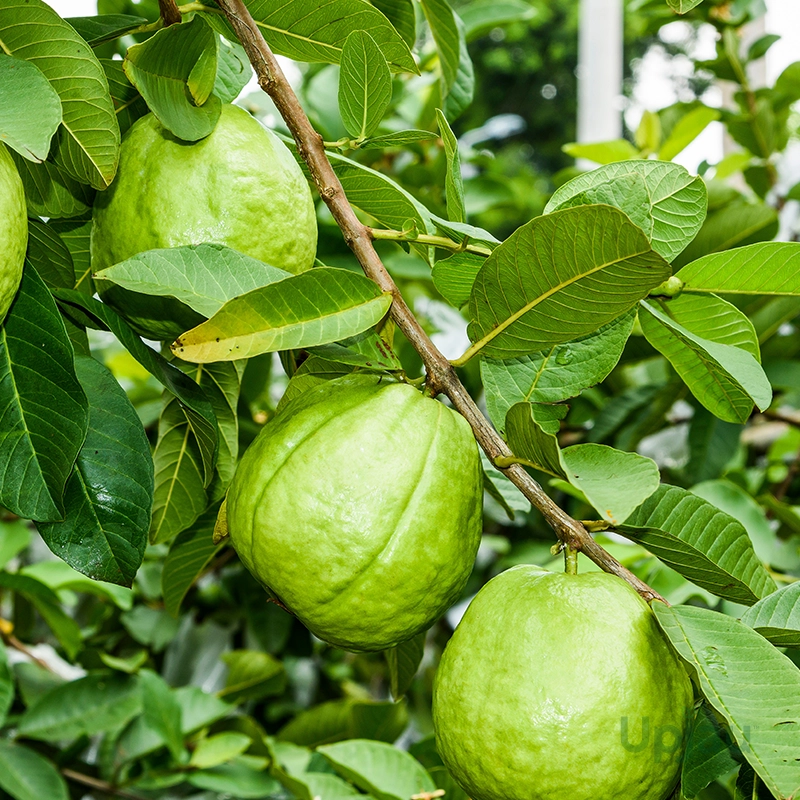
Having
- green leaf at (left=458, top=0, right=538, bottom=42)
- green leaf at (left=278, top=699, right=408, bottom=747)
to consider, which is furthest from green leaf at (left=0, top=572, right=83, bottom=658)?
green leaf at (left=458, top=0, right=538, bottom=42)

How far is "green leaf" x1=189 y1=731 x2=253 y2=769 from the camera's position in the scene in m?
1.25

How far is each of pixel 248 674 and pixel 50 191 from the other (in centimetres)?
96

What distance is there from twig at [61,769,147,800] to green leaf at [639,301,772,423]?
1.06 meters

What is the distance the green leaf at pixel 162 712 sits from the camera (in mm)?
1236

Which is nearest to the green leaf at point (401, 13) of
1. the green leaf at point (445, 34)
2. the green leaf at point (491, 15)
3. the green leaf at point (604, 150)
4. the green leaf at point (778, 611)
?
the green leaf at point (445, 34)

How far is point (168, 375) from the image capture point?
638 mm

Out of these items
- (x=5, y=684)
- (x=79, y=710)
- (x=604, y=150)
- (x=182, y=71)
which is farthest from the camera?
(x=604, y=150)

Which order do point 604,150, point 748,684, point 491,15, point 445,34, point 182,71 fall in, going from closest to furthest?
1. point 748,684
2. point 182,71
3. point 445,34
4. point 491,15
5. point 604,150

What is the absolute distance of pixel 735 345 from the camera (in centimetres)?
72

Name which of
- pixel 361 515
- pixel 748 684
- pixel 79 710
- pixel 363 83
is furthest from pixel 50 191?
pixel 79 710

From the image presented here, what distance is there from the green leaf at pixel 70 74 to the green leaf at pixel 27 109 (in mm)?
24

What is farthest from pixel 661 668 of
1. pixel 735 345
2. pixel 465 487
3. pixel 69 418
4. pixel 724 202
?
pixel 724 202

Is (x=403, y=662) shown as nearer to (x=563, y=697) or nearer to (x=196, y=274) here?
(x=563, y=697)

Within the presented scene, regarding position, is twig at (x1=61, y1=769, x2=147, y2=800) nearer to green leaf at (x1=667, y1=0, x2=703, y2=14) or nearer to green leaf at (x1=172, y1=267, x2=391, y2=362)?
green leaf at (x1=172, y1=267, x2=391, y2=362)
